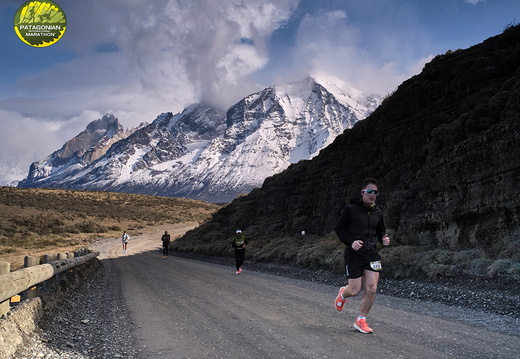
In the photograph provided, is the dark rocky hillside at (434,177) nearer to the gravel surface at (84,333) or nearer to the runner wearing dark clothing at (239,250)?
the runner wearing dark clothing at (239,250)

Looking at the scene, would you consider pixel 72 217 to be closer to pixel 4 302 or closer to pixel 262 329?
pixel 4 302

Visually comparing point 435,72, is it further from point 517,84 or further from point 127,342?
point 127,342

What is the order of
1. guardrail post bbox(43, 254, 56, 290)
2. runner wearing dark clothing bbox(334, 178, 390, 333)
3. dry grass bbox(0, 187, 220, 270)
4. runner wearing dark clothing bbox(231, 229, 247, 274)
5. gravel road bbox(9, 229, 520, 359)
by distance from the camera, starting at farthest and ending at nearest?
dry grass bbox(0, 187, 220, 270), runner wearing dark clothing bbox(231, 229, 247, 274), guardrail post bbox(43, 254, 56, 290), runner wearing dark clothing bbox(334, 178, 390, 333), gravel road bbox(9, 229, 520, 359)

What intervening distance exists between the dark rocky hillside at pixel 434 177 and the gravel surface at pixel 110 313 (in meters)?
0.84

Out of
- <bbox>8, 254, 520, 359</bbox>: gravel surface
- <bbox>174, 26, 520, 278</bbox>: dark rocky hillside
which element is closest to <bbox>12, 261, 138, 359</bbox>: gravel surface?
<bbox>8, 254, 520, 359</bbox>: gravel surface

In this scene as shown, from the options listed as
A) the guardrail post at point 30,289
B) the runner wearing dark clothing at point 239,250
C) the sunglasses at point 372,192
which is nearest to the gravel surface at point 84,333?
the guardrail post at point 30,289

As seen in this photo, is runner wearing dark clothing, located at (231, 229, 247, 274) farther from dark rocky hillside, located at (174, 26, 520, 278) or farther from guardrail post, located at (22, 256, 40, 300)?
guardrail post, located at (22, 256, 40, 300)

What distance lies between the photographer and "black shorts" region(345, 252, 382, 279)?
6340 millimetres

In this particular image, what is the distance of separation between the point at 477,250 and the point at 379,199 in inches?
358

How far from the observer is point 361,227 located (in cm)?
641

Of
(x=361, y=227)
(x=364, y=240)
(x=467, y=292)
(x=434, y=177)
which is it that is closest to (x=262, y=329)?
(x=364, y=240)

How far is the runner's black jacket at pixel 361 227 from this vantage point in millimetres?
6391

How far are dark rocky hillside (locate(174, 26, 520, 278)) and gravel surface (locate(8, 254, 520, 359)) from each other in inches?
33.0

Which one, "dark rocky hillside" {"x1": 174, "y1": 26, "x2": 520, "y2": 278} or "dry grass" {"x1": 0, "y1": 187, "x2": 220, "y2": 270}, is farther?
"dry grass" {"x1": 0, "y1": 187, "x2": 220, "y2": 270}
